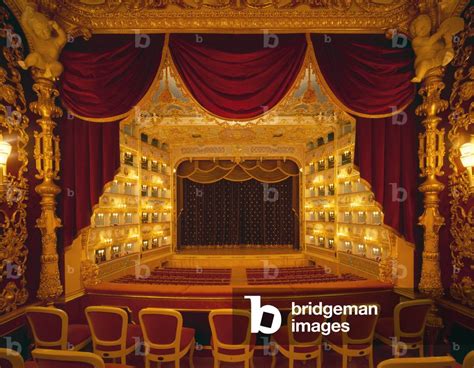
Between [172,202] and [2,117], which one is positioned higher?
[2,117]

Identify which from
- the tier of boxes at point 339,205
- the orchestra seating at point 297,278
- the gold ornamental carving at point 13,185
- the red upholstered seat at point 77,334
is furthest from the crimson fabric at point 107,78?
the tier of boxes at point 339,205

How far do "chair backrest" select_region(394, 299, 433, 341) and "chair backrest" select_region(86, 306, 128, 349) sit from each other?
3.25 metres

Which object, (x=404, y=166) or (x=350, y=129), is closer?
(x=404, y=166)

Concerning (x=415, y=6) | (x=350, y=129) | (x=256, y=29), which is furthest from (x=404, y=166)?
(x=350, y=129)

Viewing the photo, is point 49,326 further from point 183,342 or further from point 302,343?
point 302,343

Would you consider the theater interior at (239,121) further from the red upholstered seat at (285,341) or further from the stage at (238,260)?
the stage at (238,260)

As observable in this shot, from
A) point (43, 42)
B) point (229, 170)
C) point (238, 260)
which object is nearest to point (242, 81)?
point (43, 42)

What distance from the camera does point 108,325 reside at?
11.1ft

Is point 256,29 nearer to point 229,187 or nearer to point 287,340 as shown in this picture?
point 287,340

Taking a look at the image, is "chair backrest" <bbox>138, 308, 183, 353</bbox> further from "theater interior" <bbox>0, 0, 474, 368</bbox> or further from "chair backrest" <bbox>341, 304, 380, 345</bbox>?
"chair backrest" <bbox>341, 304, 380, 345</bbox>

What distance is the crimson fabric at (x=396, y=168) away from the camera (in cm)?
435

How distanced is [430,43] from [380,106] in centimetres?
97

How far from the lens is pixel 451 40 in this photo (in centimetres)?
376

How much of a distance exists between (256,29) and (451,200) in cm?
362
